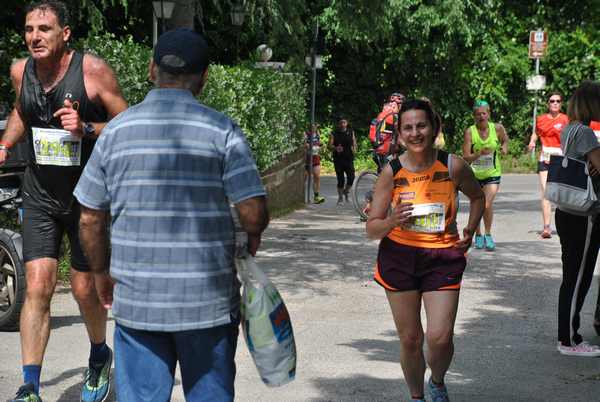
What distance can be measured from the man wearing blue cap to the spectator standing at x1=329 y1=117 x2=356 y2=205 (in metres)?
16.5

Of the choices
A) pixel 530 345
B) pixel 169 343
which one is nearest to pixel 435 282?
pixel 169 343

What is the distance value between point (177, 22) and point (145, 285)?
34.4 ft

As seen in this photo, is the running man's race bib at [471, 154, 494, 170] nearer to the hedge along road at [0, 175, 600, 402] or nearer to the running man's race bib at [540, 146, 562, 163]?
the hedge along road at [0, 175, 600, 402]

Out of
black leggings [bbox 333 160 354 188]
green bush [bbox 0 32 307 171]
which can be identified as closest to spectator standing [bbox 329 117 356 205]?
black leggings [bbox 333 160 354 188]

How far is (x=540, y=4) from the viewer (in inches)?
436

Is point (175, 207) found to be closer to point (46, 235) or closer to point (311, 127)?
point (46, 235)

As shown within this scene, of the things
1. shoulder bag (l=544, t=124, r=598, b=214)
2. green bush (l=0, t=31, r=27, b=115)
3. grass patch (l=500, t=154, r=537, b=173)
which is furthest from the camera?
grass patch (l=500, t=154, r=537, b=173)

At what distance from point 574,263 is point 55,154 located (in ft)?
11.6

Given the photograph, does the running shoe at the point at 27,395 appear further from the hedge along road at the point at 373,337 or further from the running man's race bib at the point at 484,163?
the running man's race bib at the point at 484,163

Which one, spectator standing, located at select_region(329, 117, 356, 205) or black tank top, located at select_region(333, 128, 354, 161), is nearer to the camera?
spectator standing, located at select_region(329, 117, 356, 205)

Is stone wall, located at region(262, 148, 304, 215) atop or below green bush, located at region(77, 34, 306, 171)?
below

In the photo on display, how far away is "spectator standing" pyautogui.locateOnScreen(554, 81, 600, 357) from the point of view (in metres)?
7.12

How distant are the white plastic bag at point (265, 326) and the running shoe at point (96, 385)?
2.00m

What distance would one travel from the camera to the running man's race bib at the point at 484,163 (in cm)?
1248
